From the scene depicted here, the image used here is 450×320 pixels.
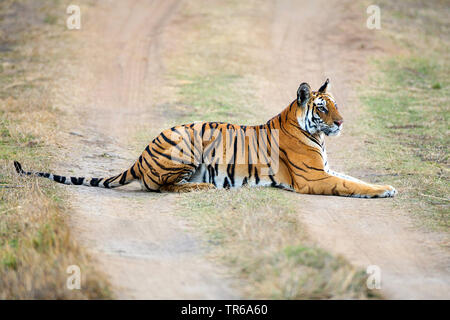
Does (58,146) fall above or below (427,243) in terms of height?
above

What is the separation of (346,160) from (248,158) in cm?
279

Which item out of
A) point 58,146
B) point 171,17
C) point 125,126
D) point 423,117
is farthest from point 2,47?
point 423,117

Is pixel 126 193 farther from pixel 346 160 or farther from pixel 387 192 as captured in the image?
pixel 346 160

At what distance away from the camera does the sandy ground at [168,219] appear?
5234 millimetres

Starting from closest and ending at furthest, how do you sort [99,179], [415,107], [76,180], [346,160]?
1. [76,180]
2. [99,179]
3. [346,160]
4. [415,107]

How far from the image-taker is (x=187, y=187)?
7840 millimetres

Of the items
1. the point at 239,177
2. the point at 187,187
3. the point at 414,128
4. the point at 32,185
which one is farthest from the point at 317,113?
the point at 414,128

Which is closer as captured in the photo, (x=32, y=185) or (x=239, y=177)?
(x=32, y=185)

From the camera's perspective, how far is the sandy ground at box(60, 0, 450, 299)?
5234mm

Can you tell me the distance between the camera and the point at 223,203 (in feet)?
23.4

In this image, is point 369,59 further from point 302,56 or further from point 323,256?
point 323,256

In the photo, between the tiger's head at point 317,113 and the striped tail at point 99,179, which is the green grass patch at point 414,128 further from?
the striped tail at point 99,179

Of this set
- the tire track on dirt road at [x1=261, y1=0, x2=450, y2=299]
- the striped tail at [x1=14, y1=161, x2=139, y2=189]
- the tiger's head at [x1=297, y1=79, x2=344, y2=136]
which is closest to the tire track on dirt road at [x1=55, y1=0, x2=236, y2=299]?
the striped tail at [x1=14, y1=161, x2=139, y2=189]

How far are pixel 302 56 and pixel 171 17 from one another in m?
5.35
